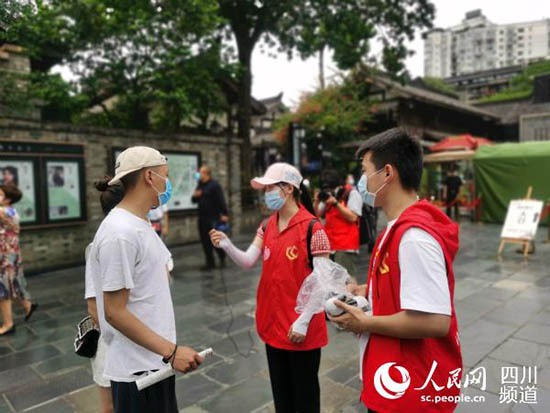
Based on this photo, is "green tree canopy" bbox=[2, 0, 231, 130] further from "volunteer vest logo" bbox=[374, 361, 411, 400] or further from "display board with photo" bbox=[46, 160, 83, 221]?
"volunteer vest logo" bbox=[374, 361, 411, 400]

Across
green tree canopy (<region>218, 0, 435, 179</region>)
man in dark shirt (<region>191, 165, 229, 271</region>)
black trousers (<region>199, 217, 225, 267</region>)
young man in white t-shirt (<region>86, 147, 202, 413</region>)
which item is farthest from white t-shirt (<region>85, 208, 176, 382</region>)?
green tree canopy (<region>218, 0, 435, 179</region>)

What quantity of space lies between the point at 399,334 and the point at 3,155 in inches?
300

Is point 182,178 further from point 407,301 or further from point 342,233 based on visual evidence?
point 407,301

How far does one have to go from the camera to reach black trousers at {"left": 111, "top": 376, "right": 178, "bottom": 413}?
5.67ft

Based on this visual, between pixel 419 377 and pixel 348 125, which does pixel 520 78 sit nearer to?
pixel 348 125

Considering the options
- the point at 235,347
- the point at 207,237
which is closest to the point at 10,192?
the point at 235,347

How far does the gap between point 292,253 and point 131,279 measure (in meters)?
1.04

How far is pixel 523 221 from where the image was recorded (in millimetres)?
8602

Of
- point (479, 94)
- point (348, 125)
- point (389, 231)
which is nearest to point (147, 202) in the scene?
point (389, 231)

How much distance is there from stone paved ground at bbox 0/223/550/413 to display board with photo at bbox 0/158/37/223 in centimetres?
129

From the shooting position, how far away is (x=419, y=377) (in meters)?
1.43

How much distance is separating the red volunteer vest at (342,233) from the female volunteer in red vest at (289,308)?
2348 mm

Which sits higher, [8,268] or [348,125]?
[348,125]

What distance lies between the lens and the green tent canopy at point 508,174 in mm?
12359
